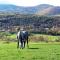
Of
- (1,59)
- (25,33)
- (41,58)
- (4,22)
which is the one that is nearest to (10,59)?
(1,59)

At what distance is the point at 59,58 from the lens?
53.4ft

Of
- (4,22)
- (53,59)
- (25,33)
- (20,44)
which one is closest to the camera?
(53,59)

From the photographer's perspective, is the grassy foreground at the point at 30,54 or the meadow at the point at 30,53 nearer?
the grassy foreground at the point at 30,54

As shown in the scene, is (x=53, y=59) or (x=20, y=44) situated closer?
(x=53, y=59)

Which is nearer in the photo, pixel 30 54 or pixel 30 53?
pixel 30 54

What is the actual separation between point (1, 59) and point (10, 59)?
0.47 metres

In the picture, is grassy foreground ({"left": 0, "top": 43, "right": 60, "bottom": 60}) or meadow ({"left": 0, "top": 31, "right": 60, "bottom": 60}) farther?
meadow ({"left": 0, "top": 31, "right": 60, "bottom": 60})

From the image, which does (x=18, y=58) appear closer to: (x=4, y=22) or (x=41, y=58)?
(x=41, y=58)

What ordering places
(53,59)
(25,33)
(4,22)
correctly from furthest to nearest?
(4,22) < (25,33) < (53,59)

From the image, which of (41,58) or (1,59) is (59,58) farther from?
(1,59)

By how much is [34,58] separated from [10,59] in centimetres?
132

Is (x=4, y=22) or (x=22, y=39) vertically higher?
(x=22, y=39)

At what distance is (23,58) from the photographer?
647 inches

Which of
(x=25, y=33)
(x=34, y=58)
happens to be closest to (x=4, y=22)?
(x=25, y=33)
